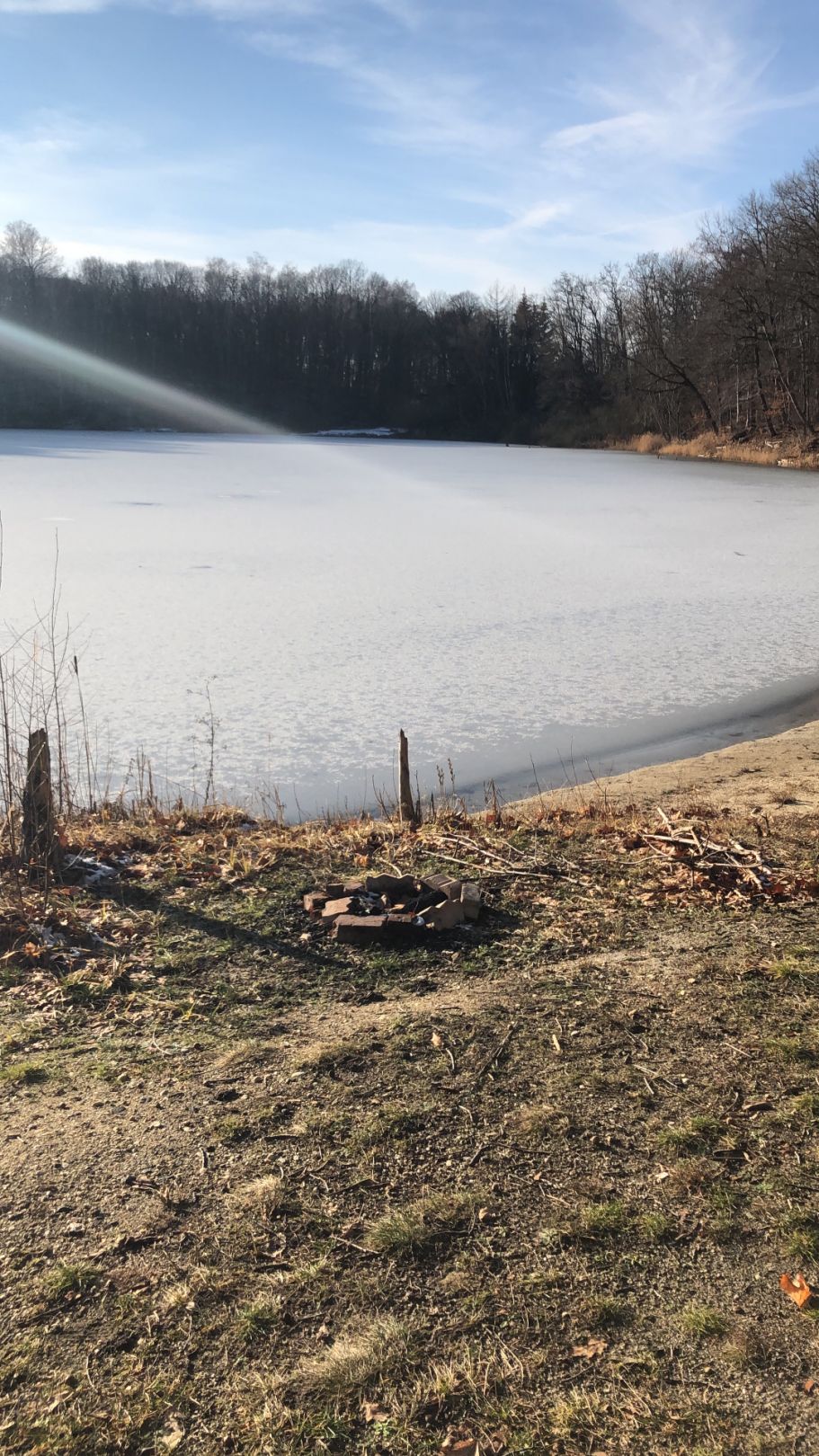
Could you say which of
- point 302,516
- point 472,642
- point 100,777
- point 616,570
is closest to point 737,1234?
point 100,777

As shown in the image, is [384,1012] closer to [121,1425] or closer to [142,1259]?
[142,1259]

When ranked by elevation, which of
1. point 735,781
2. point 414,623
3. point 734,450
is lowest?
point 735,781

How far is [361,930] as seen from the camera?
3963 millimetres

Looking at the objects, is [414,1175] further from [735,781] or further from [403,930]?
[735,781]

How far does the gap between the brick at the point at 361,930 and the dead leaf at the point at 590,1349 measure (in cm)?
199

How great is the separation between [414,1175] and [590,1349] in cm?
63

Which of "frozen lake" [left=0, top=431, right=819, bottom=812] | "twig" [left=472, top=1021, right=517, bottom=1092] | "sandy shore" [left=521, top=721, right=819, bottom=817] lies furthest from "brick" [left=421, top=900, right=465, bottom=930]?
"frozen lake" [left=0, top=431, right=819, bottom=812]

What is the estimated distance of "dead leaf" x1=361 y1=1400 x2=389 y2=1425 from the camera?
1.92 meters

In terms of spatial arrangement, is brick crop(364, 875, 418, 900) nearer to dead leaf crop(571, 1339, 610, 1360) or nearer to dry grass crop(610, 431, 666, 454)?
dead leaf crop(571, 1339, 610, 1360)

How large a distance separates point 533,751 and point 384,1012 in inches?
161

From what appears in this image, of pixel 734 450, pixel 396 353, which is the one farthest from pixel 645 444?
pixel 396 353

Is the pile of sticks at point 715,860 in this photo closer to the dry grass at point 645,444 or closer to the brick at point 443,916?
the brick at point 443,916

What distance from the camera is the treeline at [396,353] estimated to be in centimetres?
4412

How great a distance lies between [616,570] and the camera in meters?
14.0
